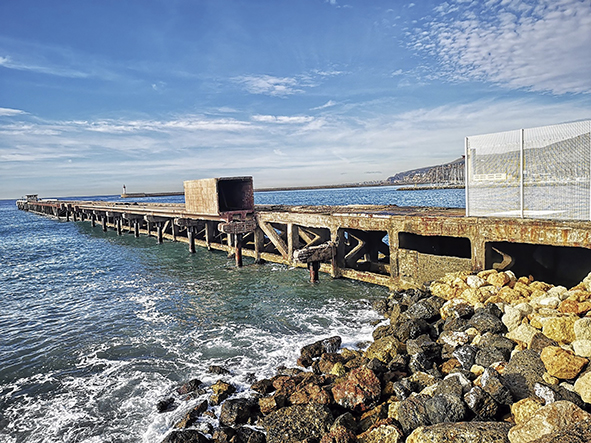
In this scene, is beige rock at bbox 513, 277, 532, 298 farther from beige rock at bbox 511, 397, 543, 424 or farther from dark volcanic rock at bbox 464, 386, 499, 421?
dark volcanic rock at bbox 464, 386, 499, 421

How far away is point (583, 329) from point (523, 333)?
965 millimetres

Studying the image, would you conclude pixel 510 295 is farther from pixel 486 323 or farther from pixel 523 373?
pixel 523 373

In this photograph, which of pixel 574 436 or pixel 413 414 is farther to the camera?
pixel 413 414

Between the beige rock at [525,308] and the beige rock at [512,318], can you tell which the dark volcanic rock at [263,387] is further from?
the beige rock at [525,308]

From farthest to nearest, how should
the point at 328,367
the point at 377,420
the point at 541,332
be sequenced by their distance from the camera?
the point at 328,367 < the point at 541,332 < the point at 377,420

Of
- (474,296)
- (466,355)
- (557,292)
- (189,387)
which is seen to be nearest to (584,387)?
(466,355)

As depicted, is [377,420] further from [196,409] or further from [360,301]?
[360,301]

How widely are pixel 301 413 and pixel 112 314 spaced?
9107 millimetres

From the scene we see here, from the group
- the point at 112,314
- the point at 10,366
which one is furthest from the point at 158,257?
the point at 10,366

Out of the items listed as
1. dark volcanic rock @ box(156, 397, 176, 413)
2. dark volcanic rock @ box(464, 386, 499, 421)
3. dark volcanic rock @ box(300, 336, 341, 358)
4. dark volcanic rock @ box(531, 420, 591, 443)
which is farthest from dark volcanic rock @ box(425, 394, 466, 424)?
dark volcanic rock @ box(156, 397, 176, 413)

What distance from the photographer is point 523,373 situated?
5.31 m

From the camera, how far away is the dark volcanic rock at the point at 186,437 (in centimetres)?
536

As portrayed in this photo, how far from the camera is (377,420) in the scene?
525cm

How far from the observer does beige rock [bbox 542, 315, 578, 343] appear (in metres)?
5.76
